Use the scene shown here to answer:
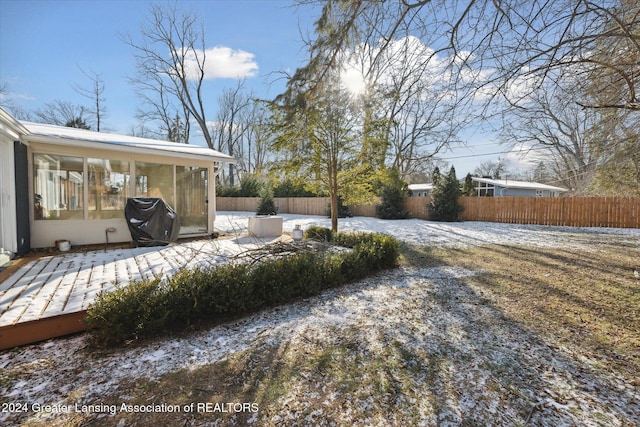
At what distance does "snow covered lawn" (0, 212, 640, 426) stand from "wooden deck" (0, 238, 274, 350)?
163 millimetres

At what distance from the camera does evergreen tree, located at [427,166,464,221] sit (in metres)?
13.0

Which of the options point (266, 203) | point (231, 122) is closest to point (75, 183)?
point (266, 203)

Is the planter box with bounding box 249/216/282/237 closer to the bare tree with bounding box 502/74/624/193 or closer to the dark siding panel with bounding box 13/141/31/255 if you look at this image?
the dark siding panel with bounding box 13/141/31/255

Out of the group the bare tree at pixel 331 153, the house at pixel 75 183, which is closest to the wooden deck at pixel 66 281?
the house at pixel 75 183

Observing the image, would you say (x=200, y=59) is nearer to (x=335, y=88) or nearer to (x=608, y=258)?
(x=335, y=88)

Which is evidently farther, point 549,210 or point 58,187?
point 549,210

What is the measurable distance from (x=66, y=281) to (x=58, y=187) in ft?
10.9

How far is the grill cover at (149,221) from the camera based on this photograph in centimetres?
560

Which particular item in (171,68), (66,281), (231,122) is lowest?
(66,281)

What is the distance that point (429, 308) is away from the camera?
3207 millimetres

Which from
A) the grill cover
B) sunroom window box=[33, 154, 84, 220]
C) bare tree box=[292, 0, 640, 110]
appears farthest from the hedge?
sunroom window box=[33, 154, 84, 220]

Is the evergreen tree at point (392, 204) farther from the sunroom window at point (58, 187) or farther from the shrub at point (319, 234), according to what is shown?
the sunroom window at point (58, 187)

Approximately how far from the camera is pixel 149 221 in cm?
571

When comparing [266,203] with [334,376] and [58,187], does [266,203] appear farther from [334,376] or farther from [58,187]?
[334,376]
